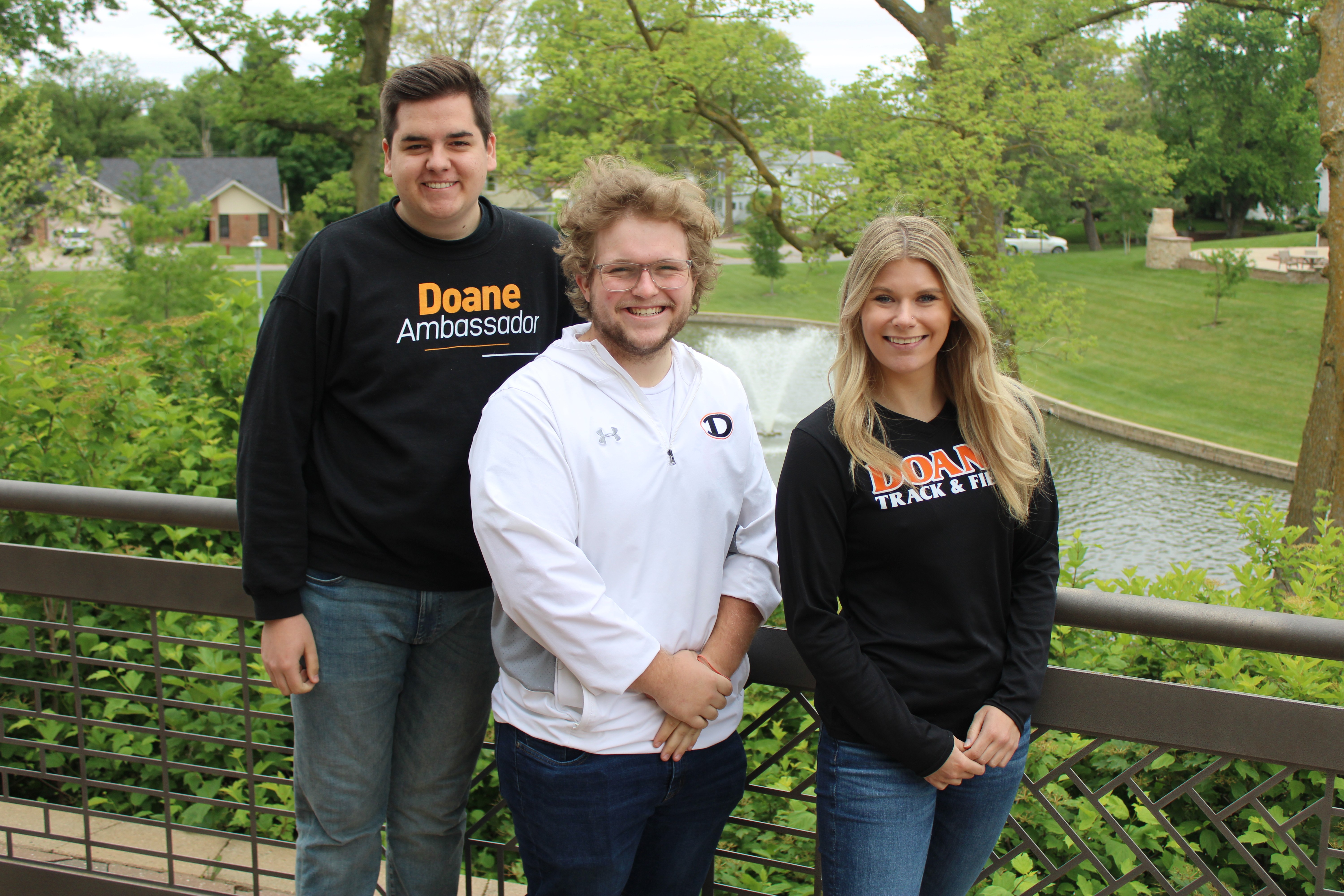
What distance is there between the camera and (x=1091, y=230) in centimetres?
5303

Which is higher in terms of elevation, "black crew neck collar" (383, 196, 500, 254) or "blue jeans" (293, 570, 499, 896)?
"black crew neck collar" (383, 196, 500, 254)

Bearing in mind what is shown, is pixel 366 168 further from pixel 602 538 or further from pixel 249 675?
pixel 602 538

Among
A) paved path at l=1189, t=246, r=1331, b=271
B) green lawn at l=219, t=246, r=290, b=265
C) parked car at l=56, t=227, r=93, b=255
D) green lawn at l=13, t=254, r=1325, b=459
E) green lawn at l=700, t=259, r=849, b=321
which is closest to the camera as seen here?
parked car at l=56, t=227, r=93, b=255

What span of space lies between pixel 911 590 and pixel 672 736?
0.52 metres

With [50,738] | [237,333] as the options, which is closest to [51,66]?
[237,333]

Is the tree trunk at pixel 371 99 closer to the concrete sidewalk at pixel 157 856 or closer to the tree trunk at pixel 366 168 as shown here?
the tree trunk at pixel 366 168

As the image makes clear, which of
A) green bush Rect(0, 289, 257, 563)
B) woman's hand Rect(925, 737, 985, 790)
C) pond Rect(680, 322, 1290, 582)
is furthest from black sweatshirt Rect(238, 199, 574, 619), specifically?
pond Rect(680, 322, 1290, 582)

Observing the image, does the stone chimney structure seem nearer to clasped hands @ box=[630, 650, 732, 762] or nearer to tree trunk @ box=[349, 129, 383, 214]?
tree trunk @ box=[349, 129, 383, 214]

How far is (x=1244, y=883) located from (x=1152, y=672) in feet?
2.05

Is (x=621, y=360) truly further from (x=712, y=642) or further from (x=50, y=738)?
(x=50, y=738)

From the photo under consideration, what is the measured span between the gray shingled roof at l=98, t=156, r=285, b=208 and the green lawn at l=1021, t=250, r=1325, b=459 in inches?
1853

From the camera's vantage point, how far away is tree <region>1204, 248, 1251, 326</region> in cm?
3203

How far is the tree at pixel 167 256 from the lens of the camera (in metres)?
13.7

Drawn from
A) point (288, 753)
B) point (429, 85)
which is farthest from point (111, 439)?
point (429, 85)
